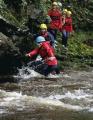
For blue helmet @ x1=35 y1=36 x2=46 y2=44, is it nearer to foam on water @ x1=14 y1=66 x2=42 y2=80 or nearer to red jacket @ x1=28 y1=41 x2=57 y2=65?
red jacket @ x1=28 y1=41 x2=57 y2=65

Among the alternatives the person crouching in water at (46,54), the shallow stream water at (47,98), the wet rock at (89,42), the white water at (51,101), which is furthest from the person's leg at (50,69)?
the wet rock at (89,42)

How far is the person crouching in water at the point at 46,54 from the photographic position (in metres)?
15.5

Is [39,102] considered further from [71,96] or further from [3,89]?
[3,89]

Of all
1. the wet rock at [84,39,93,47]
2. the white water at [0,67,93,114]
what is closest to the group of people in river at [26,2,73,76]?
the wet rock at [84,39,93,47]

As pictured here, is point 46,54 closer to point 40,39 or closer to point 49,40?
point 40,39

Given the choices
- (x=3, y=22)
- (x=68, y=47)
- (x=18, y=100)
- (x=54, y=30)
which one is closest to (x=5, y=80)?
(x=3, y=22)

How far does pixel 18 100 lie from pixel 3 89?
5.84 feet

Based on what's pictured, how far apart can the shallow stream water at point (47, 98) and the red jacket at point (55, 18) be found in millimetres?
3213

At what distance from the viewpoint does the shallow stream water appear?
10289mm

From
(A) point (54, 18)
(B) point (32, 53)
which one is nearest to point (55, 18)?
(A) point (54, 18)

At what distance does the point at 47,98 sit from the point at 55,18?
7.26 metres

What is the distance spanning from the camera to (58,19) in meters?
18.8

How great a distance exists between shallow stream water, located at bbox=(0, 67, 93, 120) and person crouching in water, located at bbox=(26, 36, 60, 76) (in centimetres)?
46

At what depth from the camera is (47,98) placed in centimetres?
1214
